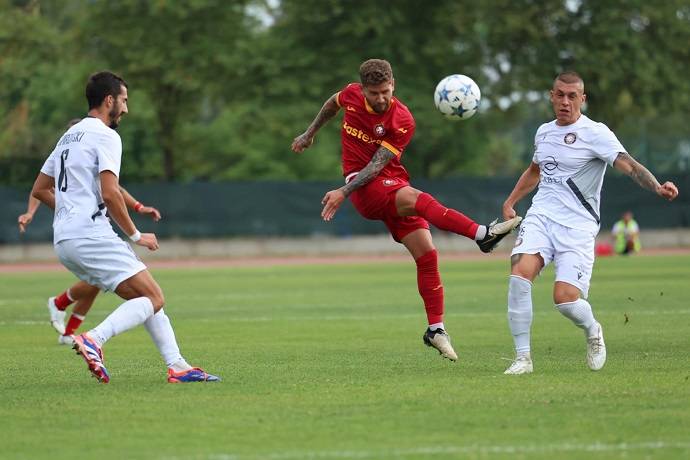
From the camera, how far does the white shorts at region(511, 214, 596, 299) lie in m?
9.62

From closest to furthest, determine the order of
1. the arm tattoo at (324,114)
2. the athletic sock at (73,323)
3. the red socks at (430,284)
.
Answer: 1. the red socks at (430,284)
2. the arm tattoo at (324,114)
3. the athletic sock at (73,323)

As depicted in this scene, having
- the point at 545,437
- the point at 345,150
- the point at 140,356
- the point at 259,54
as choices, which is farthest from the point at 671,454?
the point at 259,54

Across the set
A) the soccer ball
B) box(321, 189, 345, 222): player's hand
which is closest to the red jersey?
box(321, 189, 345, 222): player's hand

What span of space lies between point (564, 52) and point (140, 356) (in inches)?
1349

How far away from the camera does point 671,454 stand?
20.6ft

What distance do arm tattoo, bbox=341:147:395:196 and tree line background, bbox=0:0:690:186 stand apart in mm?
31755

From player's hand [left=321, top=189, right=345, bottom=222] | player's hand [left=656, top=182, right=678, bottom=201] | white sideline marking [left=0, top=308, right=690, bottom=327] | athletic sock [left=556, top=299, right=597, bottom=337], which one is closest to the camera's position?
player's hand [left=656, top=182, right=678, bottom=201]

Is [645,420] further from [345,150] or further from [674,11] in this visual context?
[674,11]

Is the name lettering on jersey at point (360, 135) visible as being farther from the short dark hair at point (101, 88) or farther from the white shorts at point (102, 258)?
the white shorts at point (102, 258)

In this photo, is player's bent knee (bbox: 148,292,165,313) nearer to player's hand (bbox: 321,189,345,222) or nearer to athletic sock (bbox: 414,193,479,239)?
player's hand (bbox: 321,189,345,222)

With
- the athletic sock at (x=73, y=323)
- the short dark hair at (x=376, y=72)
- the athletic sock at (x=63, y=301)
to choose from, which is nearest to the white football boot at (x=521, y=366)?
the short dark hair at (x=376, y=72)

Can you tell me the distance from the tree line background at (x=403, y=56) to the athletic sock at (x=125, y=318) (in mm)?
32769

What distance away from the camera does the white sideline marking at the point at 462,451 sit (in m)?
6.28

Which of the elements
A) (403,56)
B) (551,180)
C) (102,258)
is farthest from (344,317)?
(403,56)
